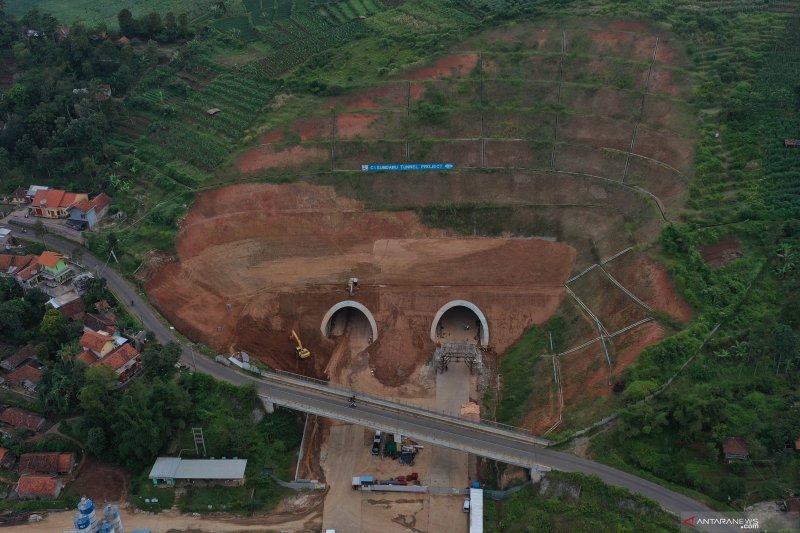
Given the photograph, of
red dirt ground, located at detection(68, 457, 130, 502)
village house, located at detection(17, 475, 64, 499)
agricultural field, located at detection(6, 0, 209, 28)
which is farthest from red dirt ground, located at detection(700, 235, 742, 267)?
agricultural field, located at detection(6, 0, 209, 28)

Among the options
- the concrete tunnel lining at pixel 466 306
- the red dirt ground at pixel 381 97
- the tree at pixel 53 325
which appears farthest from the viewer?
the red dirt ground at pixel 381 97

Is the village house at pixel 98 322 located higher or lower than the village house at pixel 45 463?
higher

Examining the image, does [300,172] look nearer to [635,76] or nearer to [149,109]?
[149,109]

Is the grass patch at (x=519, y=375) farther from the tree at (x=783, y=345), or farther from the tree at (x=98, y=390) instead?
the tree at (x=98, y=390)

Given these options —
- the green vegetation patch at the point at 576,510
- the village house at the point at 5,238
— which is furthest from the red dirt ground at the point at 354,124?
the green vegetation patch at the point at 576,510

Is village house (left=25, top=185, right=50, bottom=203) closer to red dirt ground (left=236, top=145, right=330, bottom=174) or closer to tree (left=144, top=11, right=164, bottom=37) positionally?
red dirt ground (left=236, top=145, right=330, bottom=174)

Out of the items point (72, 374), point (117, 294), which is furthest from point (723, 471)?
point (117, 294)
